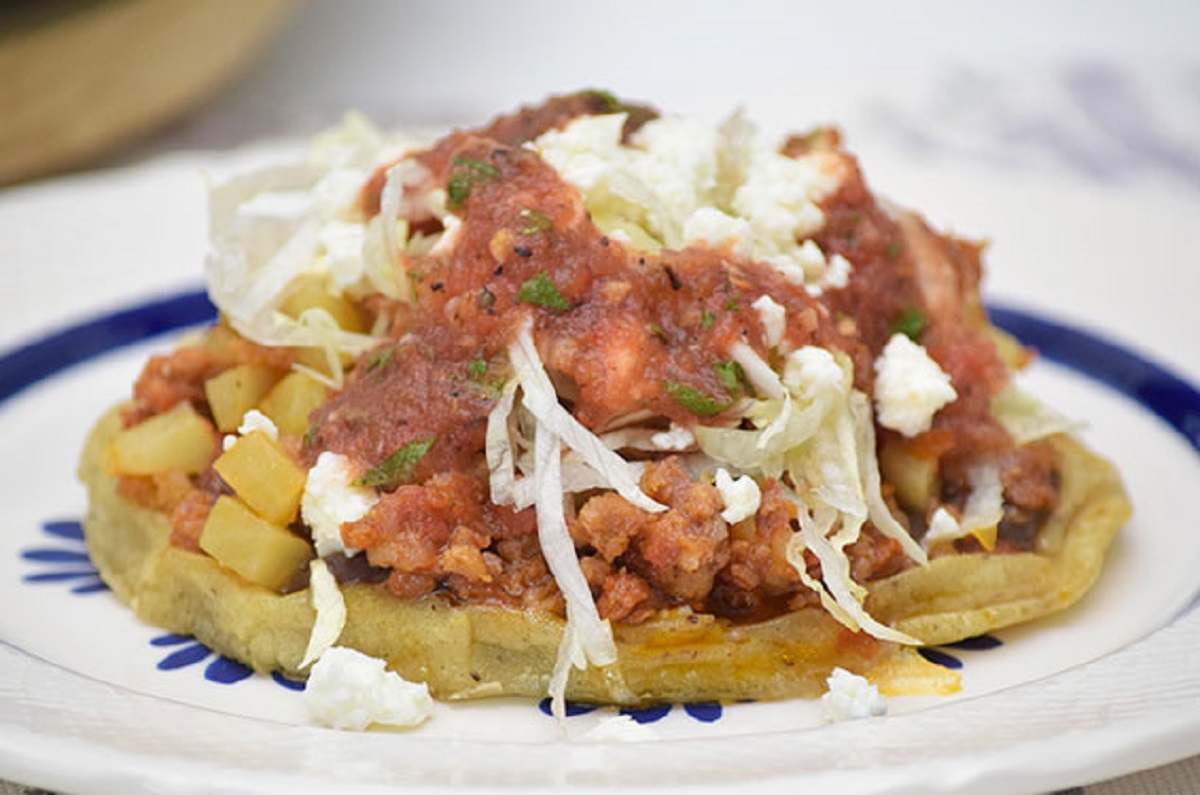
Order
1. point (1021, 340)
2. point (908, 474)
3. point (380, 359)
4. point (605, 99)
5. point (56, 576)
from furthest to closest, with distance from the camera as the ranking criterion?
point (1021, 340) → point (605, 99) → point (56, 576) → point (908, 474) → point (380, 359)

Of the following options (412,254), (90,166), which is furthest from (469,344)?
(90,166)

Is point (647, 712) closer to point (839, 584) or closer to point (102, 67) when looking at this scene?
point (839, 584)

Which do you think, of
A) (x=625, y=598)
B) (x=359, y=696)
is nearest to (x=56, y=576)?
(x=359, y=696)

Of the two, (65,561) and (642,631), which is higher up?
(642,631)

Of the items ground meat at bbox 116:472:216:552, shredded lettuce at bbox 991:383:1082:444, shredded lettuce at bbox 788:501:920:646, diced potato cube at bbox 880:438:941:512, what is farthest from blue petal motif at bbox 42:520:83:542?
shredded lettuce at bbox 991:383:1082:444

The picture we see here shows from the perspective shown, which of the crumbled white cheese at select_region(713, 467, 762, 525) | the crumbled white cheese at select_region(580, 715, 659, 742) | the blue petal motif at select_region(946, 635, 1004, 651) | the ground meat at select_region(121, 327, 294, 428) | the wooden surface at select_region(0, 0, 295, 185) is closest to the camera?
the crumbled white cheese at select_region(580, 715, 659, 742)

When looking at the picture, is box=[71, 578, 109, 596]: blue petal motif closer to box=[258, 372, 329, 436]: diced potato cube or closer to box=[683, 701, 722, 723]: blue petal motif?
box=[258, 372, 329, 436]: diced potato cube

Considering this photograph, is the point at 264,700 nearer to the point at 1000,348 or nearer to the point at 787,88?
the point at 1000,348

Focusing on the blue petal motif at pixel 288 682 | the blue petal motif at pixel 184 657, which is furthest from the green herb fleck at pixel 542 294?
the blue petal motif at pixel 184 657
